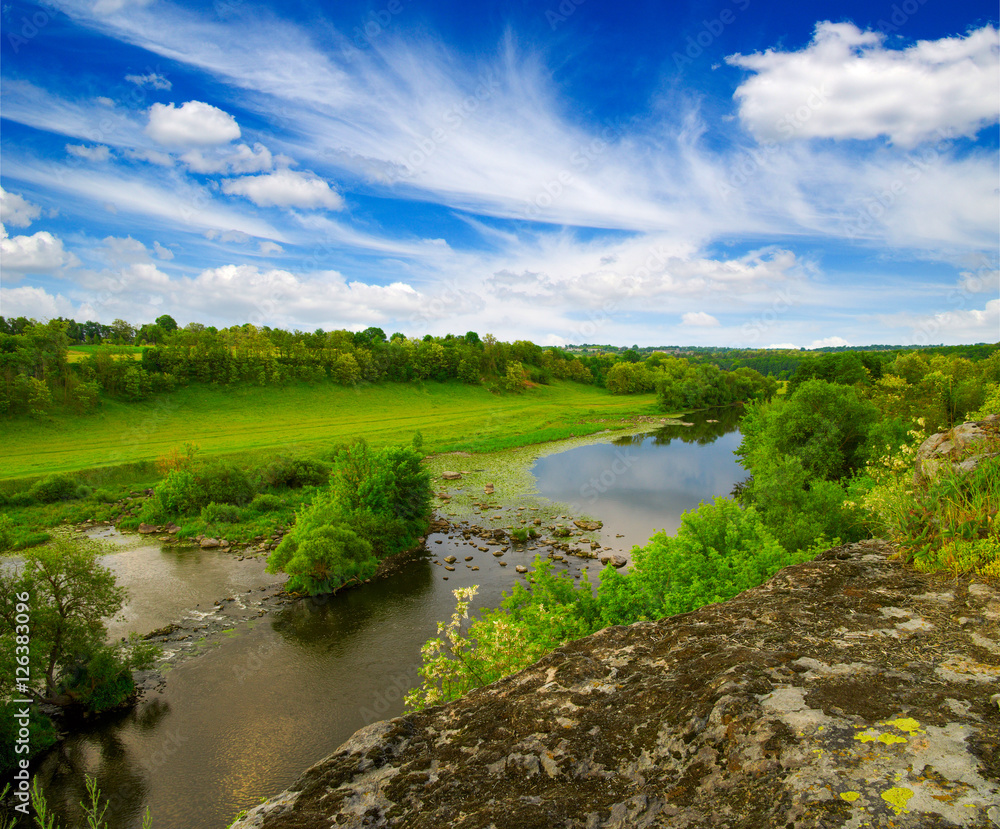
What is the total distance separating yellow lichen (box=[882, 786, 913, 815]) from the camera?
2.33 metres

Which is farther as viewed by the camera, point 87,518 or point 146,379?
point 146,379

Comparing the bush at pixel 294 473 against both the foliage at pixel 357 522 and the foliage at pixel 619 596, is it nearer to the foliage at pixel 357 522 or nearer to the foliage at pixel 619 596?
the foliage at pixel 357 522

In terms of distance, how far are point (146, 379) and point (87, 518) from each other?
42.0 metres

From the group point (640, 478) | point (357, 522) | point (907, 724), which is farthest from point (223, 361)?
point (907, 724)

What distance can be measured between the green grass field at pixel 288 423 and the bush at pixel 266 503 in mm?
13437

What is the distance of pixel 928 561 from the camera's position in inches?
204

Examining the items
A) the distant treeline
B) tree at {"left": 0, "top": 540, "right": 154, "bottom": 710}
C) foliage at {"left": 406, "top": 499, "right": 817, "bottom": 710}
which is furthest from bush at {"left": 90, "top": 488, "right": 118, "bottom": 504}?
foliage at {"left": 406, "top": 499, "right": 817, "bottom": 710}

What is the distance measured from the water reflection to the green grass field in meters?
11.2

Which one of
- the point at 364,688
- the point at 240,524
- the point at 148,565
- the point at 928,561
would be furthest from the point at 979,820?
the point at 240,524

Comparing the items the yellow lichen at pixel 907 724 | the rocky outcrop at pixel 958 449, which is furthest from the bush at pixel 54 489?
the rocky outcrop at pixel 958 449

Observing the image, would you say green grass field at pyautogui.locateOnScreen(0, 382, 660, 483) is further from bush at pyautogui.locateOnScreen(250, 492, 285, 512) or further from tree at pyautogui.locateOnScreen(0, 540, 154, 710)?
tree at pyautogui.locateOnScreen(0, 540, 154, 710)

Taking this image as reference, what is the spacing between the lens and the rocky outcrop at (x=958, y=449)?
6121 mm

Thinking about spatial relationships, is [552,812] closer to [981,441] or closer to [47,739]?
[981,441]

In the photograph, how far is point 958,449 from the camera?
669 centimetres
